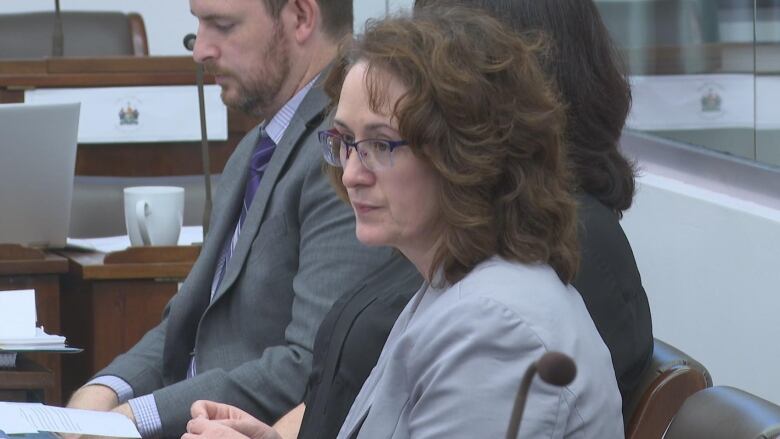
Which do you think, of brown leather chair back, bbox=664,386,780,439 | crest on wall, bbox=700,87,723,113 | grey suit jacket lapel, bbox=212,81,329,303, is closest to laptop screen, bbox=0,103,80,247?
grey suit jacket lapel, bbox=212,81,329,303

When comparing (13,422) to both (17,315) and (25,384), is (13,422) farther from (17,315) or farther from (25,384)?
(17,315)

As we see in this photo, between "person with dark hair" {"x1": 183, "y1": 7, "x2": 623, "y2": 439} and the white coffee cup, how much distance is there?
1.50 metres

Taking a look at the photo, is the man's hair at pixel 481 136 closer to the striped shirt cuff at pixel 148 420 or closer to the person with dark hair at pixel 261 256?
the person with dark hair at pixel 261 256

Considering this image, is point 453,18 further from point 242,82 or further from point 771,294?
point 771,294

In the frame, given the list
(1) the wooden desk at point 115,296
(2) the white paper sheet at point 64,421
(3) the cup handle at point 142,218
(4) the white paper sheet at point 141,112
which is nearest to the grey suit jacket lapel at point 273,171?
(2) the white paper sheet at point 64,421

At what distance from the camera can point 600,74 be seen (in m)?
1.72

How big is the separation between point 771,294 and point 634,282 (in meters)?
0.80

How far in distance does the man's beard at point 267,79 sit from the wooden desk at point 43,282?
719 millimetres

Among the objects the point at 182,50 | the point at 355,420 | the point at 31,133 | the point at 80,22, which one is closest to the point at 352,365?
the point at 355,420

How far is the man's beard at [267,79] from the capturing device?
223cm

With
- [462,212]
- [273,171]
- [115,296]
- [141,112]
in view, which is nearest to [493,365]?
[462,212]

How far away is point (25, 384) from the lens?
75.6 inches

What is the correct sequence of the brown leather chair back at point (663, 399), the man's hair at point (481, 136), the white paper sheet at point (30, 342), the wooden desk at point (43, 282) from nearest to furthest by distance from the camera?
the man's hair at point (481, 136) → the brown leather chair back at point (663, 399) → the white paper sheet at point (30, 342) → the wooden desk at point (43, 282)

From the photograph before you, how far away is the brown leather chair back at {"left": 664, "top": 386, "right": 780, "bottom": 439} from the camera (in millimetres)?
1196
